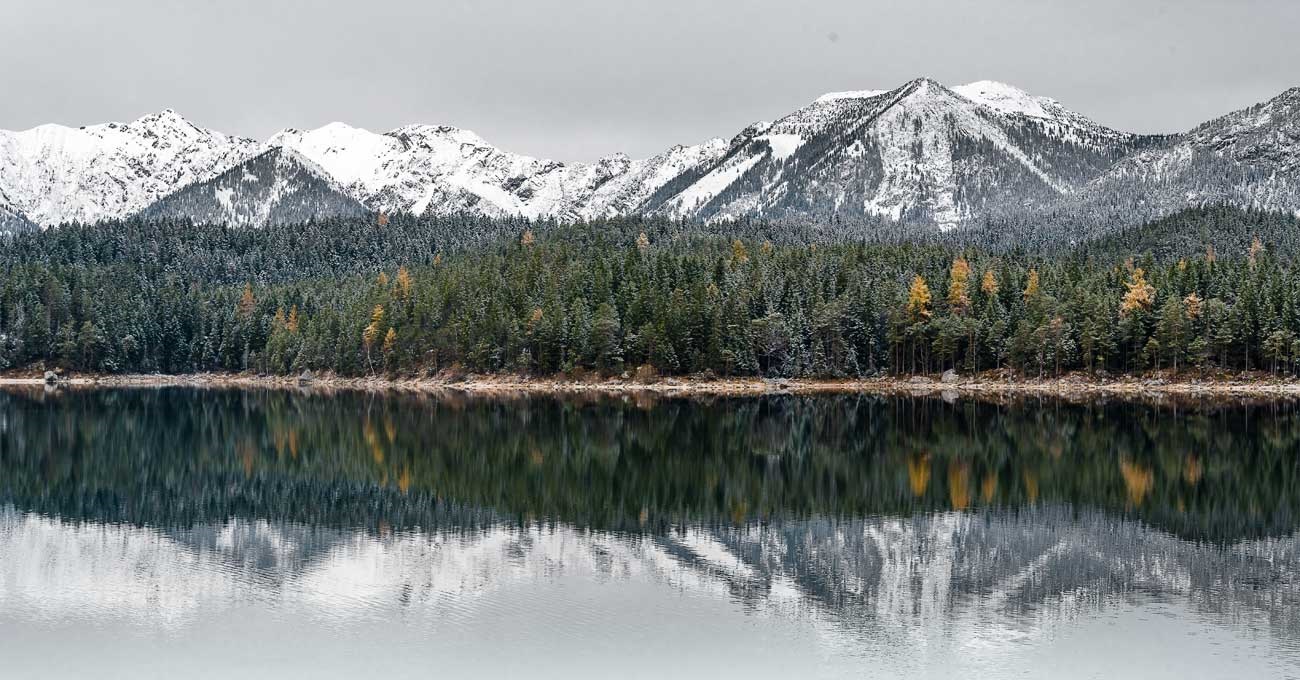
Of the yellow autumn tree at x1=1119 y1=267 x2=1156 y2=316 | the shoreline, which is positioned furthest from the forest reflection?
the yellow autumn tree at x1=1119 y1=267 x2=1156 y2=316

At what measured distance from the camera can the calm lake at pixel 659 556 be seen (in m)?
27.5

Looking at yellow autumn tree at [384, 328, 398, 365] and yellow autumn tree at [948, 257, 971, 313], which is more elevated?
yellow autumn tree at [948, 257, 971, 313]

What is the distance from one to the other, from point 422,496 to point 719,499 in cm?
1188

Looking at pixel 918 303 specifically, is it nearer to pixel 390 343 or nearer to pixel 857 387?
pixel 857 387

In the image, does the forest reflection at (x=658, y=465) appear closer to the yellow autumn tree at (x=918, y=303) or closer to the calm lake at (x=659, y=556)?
the calm lake at (x=659, y=556)

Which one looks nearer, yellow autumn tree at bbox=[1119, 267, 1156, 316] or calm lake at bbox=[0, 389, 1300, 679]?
calm lake at bbox=[0, 389, 1300, 679]

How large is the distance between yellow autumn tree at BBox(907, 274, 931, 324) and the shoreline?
637cm

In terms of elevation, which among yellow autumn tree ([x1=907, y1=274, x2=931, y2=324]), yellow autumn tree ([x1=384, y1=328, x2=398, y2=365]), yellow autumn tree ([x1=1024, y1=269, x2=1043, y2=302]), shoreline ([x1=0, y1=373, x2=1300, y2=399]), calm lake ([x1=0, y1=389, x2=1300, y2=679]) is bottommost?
calm lake ([x1=0, y1=389, x2=1300, y2=679])

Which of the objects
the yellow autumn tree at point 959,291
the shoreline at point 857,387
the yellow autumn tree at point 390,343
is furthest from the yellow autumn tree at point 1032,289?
the yellow autumn tree at point 390,343

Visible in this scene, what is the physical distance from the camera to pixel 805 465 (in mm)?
59906

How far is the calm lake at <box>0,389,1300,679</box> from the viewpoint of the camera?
90.1ft

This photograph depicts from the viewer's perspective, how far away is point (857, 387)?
130 m

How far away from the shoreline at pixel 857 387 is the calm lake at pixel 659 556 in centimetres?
4831

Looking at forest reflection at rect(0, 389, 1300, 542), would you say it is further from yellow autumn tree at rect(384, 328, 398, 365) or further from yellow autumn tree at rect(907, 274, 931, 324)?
yellow autumn tree at rect(384, 328, 398, 365)
